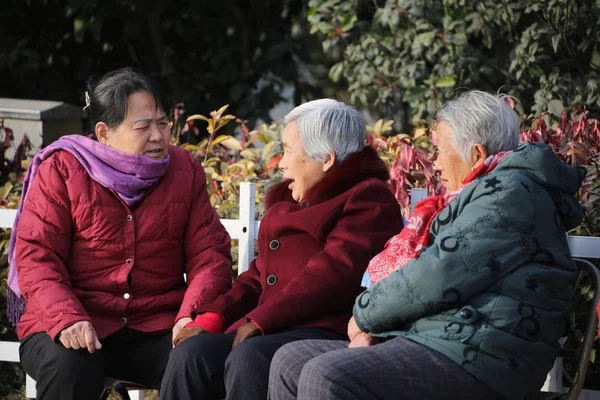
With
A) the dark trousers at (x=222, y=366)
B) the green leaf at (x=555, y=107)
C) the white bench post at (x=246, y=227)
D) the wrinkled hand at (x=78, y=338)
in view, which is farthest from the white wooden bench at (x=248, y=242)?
the green leaf at (x=555, y=107)

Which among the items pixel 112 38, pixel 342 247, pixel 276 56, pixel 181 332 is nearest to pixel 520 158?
pixel 342 247

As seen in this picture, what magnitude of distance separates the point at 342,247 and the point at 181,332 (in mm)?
664

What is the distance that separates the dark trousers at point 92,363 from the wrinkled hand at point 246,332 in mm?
433

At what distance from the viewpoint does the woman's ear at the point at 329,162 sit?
350 centimetres

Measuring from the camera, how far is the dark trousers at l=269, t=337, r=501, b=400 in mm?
2820

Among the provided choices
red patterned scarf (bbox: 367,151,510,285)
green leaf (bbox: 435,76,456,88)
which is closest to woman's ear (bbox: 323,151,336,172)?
red patterned scarf (bbox: 367,151,510,285)

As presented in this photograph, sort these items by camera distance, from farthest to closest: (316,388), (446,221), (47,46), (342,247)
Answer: (47,46) → (342,247) → (446,221) → (316,388)

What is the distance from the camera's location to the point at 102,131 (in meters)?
3.73

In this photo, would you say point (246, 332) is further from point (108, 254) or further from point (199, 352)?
point (108, 254)

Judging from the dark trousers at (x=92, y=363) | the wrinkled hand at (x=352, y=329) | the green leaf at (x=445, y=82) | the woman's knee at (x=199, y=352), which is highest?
the green leaf at (x=445, y=82)

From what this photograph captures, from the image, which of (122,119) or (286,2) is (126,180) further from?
(286,2)

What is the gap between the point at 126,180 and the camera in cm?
362

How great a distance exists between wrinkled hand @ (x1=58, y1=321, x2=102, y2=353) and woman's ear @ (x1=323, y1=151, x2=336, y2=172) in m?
1.03

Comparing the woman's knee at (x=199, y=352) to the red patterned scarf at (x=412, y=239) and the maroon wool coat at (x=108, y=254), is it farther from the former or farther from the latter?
the red patterned scarf at (x=412, y=239)
